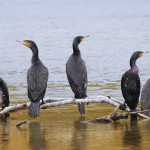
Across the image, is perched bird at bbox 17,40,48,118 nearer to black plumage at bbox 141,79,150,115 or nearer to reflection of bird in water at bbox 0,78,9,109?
reflection of bird in water at bbox 0,78,9,109

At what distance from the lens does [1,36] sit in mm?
29750

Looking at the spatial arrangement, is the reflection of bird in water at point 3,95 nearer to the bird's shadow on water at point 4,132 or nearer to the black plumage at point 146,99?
the bird's shadow on water at point 4,132

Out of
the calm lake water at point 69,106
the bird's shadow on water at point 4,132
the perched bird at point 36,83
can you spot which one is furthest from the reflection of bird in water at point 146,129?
the bird's shadow on water at point 4,132

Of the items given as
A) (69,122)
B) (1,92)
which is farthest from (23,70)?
(69,122)

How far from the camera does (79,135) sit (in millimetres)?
7363

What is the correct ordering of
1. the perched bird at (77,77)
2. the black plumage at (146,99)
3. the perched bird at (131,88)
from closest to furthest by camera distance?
1. the perched bird at (131,88)
2. the black plumage at (146,99)
3. the perched bird at (77,77)

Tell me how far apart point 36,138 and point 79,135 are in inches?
25.0

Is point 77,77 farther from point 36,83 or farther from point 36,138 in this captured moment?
point 36,138

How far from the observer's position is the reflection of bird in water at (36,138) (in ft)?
22.1

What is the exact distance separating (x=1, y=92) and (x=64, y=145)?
9.11 feet

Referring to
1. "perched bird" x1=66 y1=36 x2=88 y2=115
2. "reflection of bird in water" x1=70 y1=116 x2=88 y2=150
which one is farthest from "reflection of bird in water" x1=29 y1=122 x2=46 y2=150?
"perched bird" x1=66 y1=36 x2=88 y2=115

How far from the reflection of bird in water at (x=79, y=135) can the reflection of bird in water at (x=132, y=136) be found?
0.58 metres

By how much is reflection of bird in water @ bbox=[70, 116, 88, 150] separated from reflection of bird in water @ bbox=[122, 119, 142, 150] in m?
0.58

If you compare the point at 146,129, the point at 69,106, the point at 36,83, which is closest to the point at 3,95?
the point at 36,83
